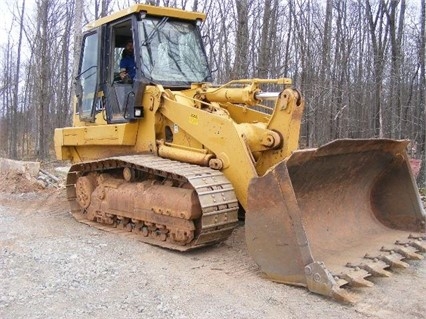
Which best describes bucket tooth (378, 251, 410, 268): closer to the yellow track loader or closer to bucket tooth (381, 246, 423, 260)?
the yellow track loader

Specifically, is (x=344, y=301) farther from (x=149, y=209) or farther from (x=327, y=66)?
(x=327, y=66)

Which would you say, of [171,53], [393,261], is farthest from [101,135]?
[393,261]

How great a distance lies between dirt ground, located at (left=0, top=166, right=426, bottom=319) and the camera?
3.92 m

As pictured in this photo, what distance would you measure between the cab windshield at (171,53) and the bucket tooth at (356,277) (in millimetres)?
3535

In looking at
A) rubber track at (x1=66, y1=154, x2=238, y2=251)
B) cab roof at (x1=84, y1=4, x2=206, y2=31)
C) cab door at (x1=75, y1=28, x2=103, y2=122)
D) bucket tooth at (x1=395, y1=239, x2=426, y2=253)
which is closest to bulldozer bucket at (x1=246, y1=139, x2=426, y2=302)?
bucket tooth at (x1=395, y1=239, x2=426, y2=253)

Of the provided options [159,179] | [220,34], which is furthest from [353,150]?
[220,34]

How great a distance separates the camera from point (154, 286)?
4.48 meters

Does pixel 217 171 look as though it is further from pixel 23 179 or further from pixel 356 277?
pixel 23 179

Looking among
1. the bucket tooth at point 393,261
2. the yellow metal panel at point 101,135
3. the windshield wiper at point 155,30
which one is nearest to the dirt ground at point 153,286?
the bucket tooth at point 393,261

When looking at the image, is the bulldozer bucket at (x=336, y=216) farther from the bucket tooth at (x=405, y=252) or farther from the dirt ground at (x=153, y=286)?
the dirt ground at (x=153, y=286)

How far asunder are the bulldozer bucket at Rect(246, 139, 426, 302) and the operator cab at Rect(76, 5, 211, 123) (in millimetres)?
2551

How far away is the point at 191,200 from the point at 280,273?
A: 1333 millimetres

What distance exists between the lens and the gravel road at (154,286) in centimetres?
392

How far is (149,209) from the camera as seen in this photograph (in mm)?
5945
